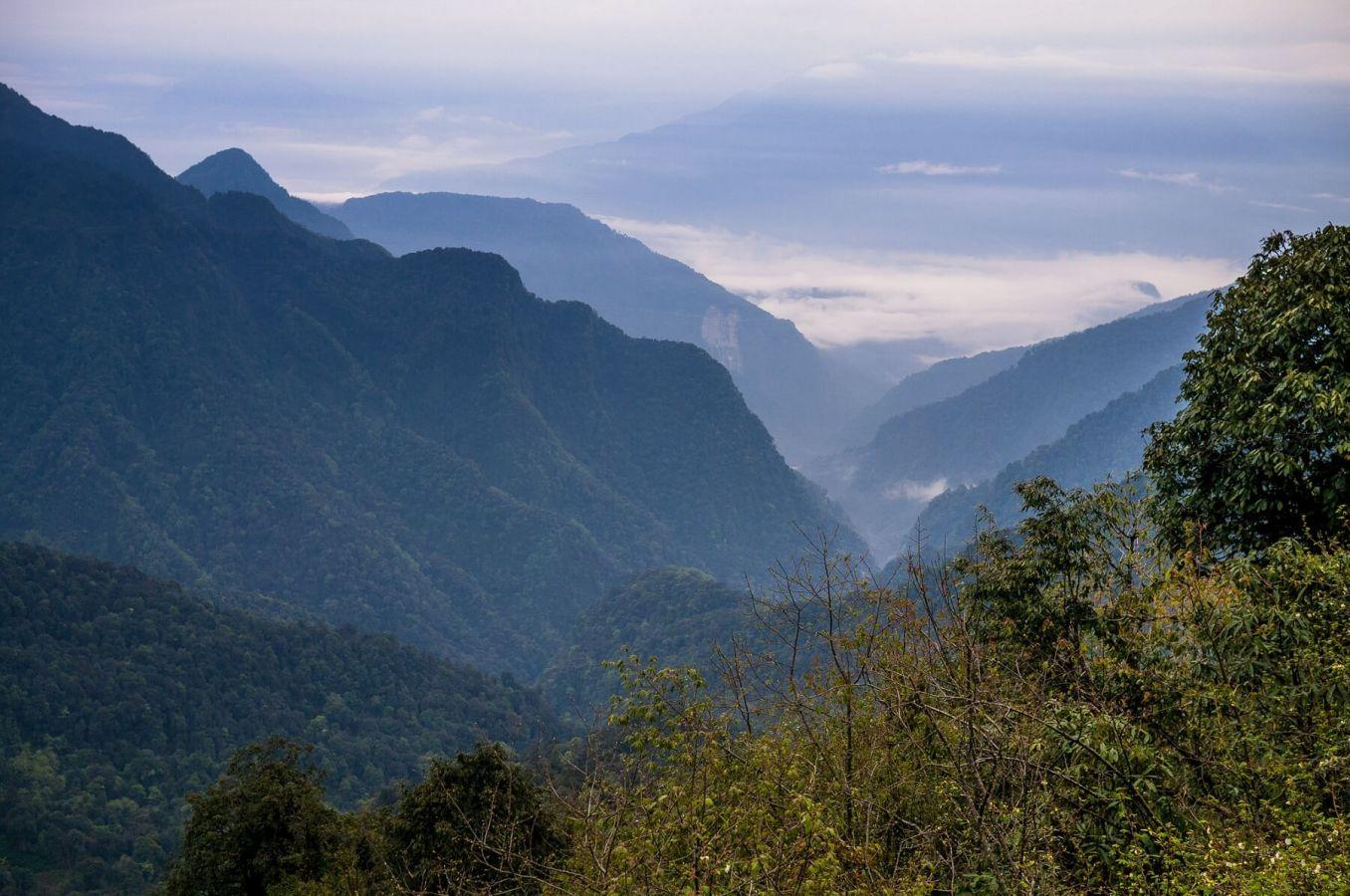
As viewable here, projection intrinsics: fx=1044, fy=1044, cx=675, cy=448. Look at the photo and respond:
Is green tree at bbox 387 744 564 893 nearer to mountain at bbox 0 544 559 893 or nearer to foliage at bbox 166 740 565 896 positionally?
foliage at bbox 166 740 565 896

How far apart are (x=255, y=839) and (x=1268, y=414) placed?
22028mm

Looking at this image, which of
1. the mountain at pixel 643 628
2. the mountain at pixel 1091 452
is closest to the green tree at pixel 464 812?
the mountain at pixel 643 628

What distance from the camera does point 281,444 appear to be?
529 ft

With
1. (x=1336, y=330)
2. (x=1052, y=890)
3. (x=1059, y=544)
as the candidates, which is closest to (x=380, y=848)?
(x=1059, y=544)

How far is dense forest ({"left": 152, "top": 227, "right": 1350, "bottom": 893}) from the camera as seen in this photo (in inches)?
415

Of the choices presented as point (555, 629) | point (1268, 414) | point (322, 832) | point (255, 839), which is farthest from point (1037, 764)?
point (555, 629)

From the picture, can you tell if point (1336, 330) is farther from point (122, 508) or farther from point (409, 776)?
point (122, 508)

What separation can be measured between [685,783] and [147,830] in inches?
2277

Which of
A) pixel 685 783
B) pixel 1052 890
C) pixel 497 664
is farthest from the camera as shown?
pixel 497 664

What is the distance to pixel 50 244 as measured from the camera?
171 m

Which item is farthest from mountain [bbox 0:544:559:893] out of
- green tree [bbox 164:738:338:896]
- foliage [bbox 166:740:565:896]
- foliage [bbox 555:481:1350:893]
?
foliage [bbox 555:481:1350:893]

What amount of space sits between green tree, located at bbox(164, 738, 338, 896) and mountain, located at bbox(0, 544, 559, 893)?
32946mm

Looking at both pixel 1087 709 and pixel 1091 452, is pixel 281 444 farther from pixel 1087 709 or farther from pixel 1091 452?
pixel 1087 709

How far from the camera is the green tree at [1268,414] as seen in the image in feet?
49.2
